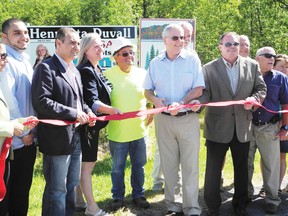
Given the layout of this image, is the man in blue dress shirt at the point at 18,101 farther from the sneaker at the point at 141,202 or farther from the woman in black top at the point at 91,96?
the sneaker at the point at 141,202

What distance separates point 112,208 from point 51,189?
55.2 inches

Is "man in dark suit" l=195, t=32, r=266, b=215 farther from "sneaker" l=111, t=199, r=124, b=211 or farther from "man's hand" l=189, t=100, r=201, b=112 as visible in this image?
"sneaker" l=111, t=199, r=124, b=211

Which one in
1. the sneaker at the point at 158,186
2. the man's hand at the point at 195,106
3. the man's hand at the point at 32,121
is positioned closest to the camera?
the man's hand at the point at 32,121

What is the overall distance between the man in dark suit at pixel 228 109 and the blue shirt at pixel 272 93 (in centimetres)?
33

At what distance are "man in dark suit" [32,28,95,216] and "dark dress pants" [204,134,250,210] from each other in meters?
1.78

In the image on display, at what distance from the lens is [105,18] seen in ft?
90.4

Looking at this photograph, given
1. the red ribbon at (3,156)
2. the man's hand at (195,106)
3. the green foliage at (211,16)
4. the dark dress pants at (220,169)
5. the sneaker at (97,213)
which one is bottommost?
the sneaker at (97,213)

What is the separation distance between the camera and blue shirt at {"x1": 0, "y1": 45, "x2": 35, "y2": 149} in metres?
3.70

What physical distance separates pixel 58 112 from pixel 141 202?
2.10 meters

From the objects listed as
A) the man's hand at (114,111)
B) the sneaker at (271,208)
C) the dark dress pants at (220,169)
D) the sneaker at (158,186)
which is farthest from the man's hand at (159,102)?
the sneaker at (271,208)

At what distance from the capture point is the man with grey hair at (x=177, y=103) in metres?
4.54

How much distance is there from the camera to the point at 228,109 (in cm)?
467

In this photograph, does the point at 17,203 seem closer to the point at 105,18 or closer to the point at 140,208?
the point at 140,208

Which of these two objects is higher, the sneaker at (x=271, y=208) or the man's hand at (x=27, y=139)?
the man's hand at (x=27, y=139)
